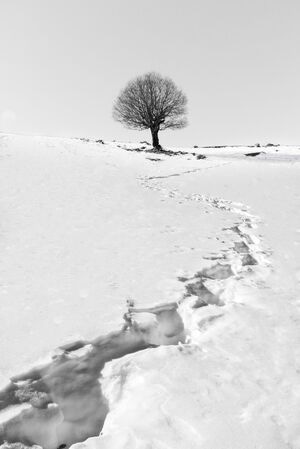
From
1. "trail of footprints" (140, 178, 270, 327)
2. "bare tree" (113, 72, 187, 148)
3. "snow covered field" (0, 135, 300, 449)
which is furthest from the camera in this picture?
"bare tree" (113, 72, 187, 148)

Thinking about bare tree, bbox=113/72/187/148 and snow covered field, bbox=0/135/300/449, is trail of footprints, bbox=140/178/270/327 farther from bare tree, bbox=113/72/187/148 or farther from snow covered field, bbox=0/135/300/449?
bare tree, bbox=113/72/187/148

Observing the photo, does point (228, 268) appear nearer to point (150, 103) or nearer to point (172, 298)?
point (172, 298)

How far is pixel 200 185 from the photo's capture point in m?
11.9

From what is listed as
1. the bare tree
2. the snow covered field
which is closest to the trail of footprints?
the snow covered field

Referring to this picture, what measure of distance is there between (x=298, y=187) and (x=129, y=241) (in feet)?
24.6

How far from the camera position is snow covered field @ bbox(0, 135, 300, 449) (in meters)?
2.36

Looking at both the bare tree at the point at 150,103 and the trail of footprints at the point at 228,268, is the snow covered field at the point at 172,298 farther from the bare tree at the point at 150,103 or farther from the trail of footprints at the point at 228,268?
the bare tree at the point at 150,103

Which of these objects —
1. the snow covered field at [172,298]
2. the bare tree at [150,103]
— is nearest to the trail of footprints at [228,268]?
the snow covered field at [172,298]

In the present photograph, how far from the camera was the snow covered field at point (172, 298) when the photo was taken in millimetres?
2357

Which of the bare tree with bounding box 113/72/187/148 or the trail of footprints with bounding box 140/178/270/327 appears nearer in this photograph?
the trail of footprints with bounding box 140/178/270/327

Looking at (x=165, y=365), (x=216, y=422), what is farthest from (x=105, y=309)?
(x=216, y=422)

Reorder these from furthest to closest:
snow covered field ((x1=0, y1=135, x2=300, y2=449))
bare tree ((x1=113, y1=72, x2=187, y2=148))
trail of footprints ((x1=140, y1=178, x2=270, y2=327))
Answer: bare tree ((x1=113, y1=72, x2=187, y2=148)) < trail of footprints ((x1=140, y1=178, x2=270, y2=327)) < snow covered field ((x1=0, y1=135, x2=300, y2=449))

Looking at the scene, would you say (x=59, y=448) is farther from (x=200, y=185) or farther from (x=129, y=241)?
(x=200, y=185)

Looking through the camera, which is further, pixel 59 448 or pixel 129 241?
pixel 129 241
